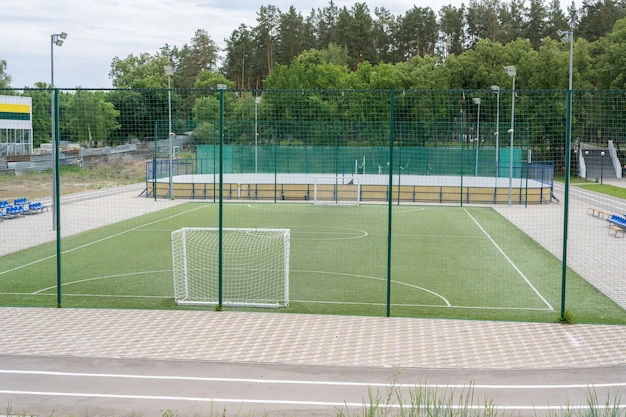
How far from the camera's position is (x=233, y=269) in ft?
52.1

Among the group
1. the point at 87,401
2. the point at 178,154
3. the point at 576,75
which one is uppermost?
the point at 576,75

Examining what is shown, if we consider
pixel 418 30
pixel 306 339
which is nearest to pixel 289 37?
pixel 418 30

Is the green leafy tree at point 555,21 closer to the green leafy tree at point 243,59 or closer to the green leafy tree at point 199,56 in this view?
the green leafy tree at point 243,59

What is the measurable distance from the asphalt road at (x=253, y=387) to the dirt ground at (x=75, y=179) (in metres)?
15.9

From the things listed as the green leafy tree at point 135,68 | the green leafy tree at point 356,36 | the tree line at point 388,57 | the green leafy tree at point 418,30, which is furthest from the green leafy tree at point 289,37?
the green leafy tree at point 135,68

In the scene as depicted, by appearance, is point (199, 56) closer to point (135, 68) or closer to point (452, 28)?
point (135, 68)

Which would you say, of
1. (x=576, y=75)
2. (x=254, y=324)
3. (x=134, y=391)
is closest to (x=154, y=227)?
(x=254, y=324)

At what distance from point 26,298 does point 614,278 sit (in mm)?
11159

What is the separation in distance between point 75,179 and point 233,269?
13.4 meters

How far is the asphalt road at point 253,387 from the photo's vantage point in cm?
764

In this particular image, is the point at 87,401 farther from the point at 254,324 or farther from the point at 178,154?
the point at 178,154

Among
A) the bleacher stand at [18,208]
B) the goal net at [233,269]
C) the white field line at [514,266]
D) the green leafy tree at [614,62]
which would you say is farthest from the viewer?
the green leafy tree at [614,62]

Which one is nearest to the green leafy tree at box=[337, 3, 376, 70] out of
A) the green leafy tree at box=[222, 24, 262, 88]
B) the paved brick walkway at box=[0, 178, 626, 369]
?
the green leafy tree at box=[222, 24, 262, 88]

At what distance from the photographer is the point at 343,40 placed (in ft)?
283
